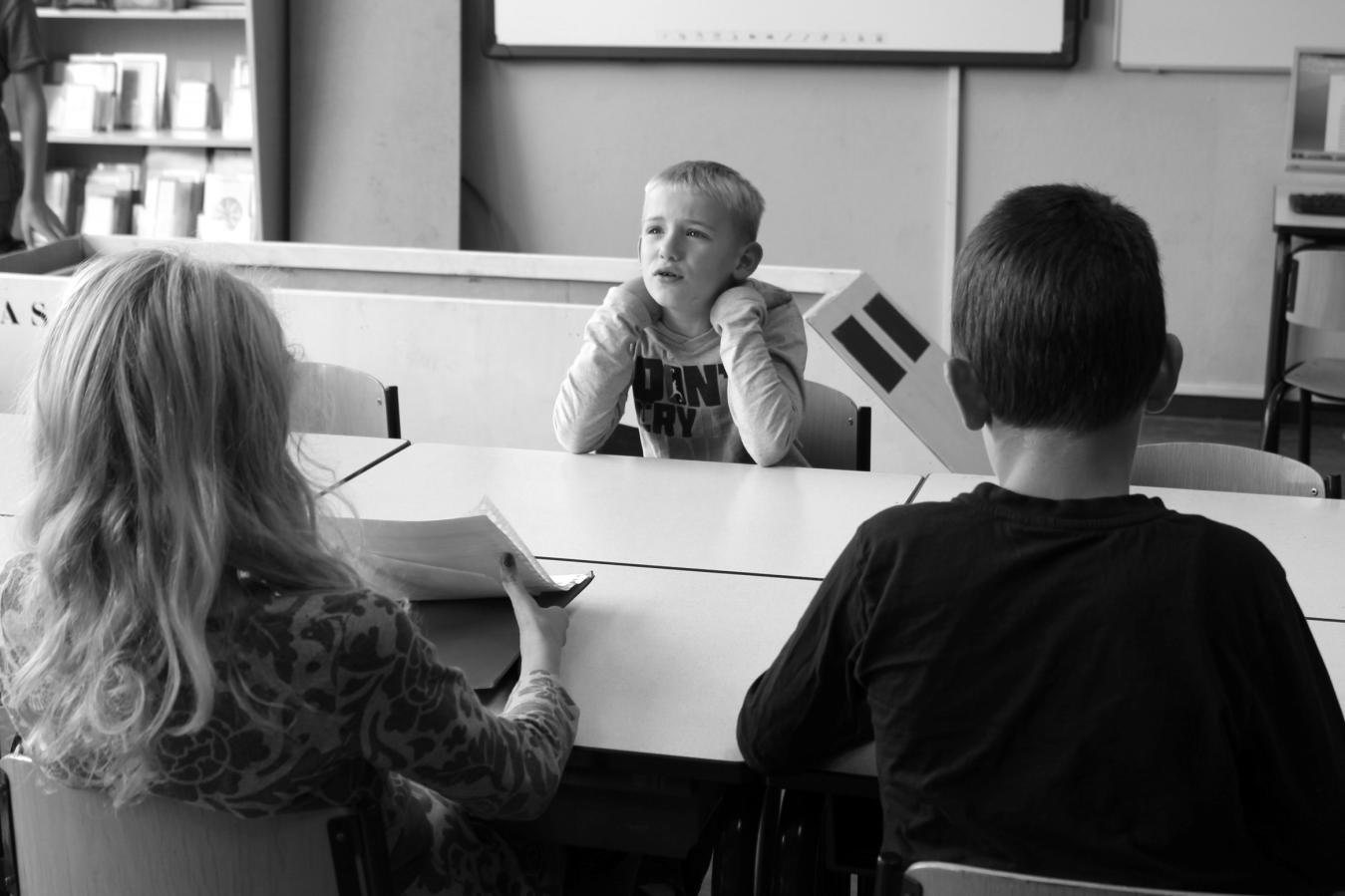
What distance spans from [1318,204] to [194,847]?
3973mm

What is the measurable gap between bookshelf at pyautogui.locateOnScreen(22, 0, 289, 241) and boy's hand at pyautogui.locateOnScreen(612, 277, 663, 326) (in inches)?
123

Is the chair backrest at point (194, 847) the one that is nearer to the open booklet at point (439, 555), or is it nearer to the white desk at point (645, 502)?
the open booklet at point (439, 555)

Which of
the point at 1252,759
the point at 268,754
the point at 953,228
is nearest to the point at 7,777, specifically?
the point at 268,754

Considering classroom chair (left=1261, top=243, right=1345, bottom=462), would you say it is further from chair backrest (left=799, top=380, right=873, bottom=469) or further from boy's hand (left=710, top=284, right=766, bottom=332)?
boy's hand (left=710, top=284, right=766, bottom=332)

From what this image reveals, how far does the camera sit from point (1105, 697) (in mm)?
1036

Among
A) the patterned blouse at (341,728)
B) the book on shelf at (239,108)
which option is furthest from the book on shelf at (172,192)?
the patterned blouse at (341,728)

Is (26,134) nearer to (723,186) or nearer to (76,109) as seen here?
(76,109)

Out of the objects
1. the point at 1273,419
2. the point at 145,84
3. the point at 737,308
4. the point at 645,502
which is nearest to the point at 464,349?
the point at 737,308

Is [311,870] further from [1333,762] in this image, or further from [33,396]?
[1333,762]

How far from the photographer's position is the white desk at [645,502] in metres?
1.86

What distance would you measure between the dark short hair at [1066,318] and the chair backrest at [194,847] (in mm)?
589

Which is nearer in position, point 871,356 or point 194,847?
point 194,847

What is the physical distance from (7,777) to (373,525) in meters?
0.51

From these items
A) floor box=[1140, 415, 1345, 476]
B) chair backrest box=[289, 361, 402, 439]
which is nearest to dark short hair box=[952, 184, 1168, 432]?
chair backrest box=[289, 361, 402, 439]
